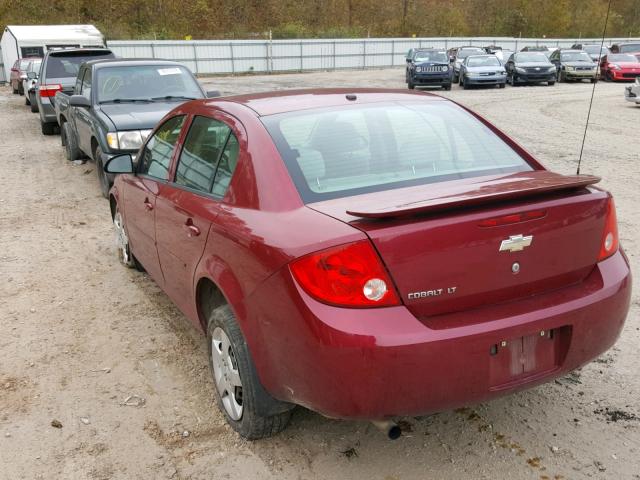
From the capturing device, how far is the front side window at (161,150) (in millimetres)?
4051

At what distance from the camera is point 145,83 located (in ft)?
29.6

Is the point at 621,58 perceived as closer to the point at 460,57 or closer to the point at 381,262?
the point at 460,57

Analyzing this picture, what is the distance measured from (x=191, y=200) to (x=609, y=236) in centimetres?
217

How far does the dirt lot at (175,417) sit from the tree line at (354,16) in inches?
1969

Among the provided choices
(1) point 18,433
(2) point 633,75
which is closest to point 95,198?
(1) point 18,433

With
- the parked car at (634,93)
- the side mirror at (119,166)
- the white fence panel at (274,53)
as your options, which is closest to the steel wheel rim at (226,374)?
the side mirror at (119,166)

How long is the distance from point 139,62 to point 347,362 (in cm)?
809

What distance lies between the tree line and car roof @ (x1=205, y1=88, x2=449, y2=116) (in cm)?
5046

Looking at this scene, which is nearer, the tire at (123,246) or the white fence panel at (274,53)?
the tire at (123,246)

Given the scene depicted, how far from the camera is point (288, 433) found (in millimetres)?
3168

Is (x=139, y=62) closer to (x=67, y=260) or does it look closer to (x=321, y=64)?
(x=67, y=260)

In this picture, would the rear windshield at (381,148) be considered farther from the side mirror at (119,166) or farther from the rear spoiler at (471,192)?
the side mirror at (119,166)

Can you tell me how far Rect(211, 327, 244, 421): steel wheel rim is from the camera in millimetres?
3090

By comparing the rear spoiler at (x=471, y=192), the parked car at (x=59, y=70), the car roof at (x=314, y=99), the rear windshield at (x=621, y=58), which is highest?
the car roof at (x=314, y=99)
